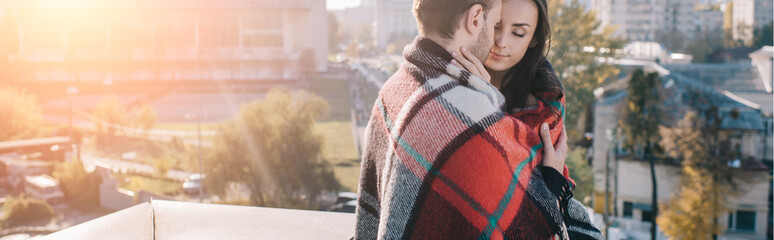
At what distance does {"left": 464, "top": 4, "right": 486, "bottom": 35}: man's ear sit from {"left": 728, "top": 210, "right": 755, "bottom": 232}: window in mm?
10623

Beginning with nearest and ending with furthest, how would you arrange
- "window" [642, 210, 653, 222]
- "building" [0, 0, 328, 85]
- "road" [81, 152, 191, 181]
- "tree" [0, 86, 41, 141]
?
"window" [642, 210, 653, 222] → "tree" [0, 86, 41, 141] → "road" [81, 152, 191, 181] → "building" [0, 0, 328, 85]

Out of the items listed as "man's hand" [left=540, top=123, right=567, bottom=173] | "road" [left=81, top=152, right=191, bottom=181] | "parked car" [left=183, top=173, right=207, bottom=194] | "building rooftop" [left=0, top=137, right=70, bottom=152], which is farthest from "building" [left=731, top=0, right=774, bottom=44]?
"man's hand" [left=540, top=123, right=567, bottom=173]

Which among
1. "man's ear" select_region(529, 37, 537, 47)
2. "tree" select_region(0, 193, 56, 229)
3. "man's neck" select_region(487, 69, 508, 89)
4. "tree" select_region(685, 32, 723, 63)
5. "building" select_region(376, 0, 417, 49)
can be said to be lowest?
"tree" select_region(0, 193, 56, 229)

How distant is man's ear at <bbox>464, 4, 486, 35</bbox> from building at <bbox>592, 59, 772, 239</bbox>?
9702mm

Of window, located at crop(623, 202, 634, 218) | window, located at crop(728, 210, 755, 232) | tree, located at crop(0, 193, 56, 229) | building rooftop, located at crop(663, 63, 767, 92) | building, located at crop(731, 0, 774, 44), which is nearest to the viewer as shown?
tree, located at crop(0, 193, 56, 229)

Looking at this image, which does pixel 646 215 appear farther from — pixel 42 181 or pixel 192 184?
pixel 42 181

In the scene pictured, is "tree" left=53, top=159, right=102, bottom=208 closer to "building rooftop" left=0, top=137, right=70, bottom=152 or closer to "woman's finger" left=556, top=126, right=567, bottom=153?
"building rooftop" left=0, top=137, right=70, bottom=152

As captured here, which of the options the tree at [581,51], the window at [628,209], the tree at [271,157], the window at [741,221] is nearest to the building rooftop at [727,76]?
the tree at [581,51]

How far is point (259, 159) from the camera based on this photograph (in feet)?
34.2

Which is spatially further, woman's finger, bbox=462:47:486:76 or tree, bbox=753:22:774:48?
tree, bbox=753:22:774:48

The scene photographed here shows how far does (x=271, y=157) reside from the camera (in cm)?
1063

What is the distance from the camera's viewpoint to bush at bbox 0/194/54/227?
9430 millimetres

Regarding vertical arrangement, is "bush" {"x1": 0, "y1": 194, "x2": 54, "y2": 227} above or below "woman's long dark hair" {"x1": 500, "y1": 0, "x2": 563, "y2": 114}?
below

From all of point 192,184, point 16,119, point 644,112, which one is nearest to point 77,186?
Answer: point 192,184
